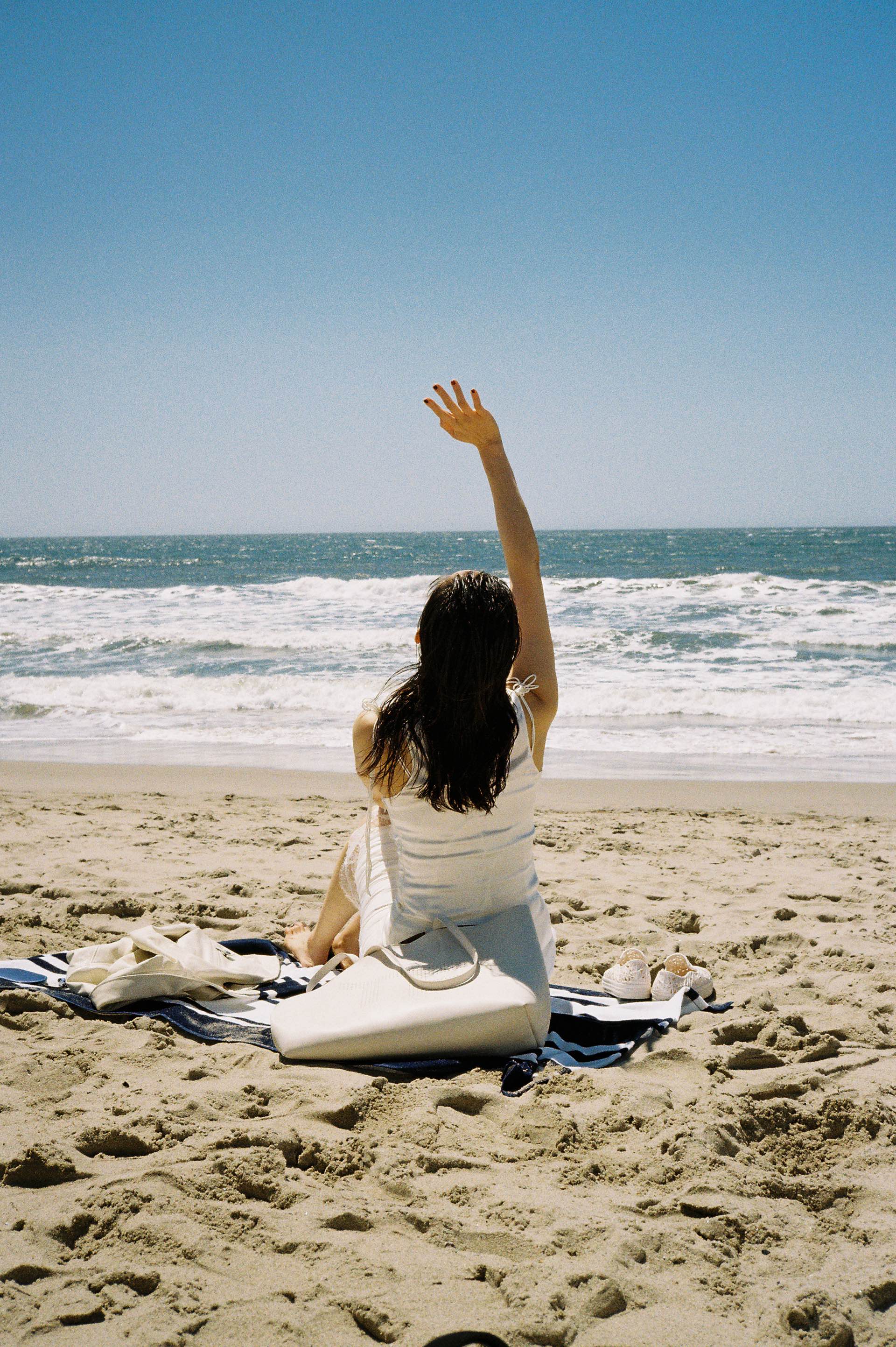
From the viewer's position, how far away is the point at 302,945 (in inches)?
136

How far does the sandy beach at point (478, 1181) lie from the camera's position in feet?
5.25

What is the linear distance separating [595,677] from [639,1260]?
A: 32.5 ft

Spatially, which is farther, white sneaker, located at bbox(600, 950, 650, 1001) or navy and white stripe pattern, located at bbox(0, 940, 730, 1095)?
white sneaker, located at bbox(600, 950, 650, 1001)

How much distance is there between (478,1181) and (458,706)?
112 centimetres

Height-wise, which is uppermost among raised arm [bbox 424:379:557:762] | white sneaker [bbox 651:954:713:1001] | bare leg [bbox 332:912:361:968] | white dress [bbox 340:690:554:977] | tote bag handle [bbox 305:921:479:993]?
raised arm [bbox 424:379:557:762]

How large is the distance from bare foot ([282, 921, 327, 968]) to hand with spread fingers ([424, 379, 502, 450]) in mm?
1868

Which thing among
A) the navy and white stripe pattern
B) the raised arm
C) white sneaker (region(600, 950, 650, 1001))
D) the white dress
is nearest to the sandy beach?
the navy and white stripe pattern

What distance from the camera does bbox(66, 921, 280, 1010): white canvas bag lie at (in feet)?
9.43

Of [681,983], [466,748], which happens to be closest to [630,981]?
[681,983]

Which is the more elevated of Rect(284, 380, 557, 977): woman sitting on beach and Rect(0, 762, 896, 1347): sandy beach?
Rect(284, 380, 557, 977): woman sitting on beach

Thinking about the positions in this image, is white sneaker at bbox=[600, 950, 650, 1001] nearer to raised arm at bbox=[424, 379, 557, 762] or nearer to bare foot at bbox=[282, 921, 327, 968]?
raised arm at bbox=[424, 379, 557, 762]

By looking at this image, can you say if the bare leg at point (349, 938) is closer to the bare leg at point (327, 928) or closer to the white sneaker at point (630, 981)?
the bare leg at point (327, 928)

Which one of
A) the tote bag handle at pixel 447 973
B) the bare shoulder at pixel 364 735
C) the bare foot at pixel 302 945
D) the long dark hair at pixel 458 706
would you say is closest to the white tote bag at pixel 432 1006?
the tote bag handle at pixel 447 973

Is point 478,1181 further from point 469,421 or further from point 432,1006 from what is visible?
point 469,421
